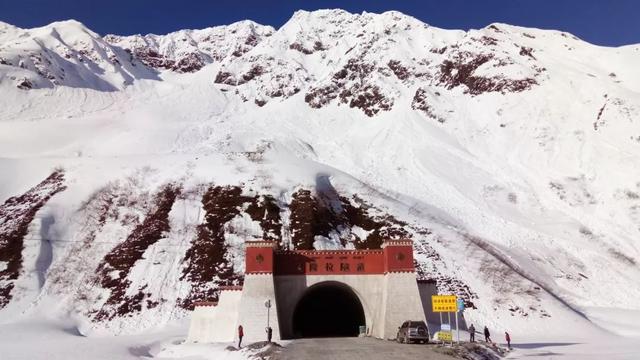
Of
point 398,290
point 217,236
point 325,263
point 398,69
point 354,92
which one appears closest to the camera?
point 398,290

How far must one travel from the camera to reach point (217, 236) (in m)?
65.2

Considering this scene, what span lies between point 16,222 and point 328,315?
139ft

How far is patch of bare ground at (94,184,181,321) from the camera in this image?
54.3m

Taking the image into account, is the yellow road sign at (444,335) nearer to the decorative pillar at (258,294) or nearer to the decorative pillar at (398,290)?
the decorative pillar at (398,290)

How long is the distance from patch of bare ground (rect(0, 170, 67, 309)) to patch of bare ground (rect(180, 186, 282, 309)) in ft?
58.7

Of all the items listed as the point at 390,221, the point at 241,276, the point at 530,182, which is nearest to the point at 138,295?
the point at 241,276

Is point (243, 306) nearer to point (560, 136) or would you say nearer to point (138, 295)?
point (138, 295)

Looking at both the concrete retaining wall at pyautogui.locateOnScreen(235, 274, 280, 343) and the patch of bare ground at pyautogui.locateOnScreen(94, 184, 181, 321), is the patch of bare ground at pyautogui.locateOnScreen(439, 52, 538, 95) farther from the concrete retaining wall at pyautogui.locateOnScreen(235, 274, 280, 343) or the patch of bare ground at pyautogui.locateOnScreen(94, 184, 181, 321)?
the concrete retaining wall at pyautogui.locateOnScreen(235, 274, 280, 343)

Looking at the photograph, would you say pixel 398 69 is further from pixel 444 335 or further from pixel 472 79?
pixel 444 335

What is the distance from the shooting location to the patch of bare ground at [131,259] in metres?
54.3

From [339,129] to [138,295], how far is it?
73157 mm

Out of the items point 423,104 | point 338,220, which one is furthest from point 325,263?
point 423,104

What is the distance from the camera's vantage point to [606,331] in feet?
173

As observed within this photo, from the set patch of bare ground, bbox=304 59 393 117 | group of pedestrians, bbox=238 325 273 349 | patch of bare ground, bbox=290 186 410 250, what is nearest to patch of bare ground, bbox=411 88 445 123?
patch of bare ground, bbox=304 59 393 117
